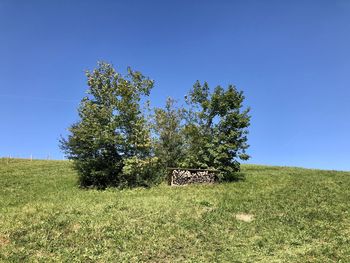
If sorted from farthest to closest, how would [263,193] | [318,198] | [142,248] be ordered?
[263,193]
[318,198]
[142,248]

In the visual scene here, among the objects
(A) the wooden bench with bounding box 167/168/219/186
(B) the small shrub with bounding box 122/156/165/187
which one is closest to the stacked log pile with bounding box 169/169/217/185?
(A) the wooden bench with bounding box 167/168/219/186

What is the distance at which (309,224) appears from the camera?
69.6ft

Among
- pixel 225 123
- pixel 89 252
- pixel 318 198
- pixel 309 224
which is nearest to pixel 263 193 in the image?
pixel 318 198

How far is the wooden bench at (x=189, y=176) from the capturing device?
3700 cm

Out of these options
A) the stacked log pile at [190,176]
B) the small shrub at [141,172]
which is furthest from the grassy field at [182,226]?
the stacked log pile at [190,176]

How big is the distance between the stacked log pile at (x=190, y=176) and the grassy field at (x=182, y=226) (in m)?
4.94

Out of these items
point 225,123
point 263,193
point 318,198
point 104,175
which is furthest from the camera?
point 225,123

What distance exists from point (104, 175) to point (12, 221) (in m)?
15.9

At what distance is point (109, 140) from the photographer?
36.0 m

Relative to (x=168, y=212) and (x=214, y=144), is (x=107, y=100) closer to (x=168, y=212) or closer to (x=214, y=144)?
(x=214, y=144)

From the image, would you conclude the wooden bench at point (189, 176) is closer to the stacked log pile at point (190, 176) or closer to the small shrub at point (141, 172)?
the stacked log pile at point (190, 176)

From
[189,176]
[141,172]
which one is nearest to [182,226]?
[189,176]

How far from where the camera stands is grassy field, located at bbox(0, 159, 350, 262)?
17062mm

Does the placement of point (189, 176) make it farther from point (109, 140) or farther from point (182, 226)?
point (182, 226)
